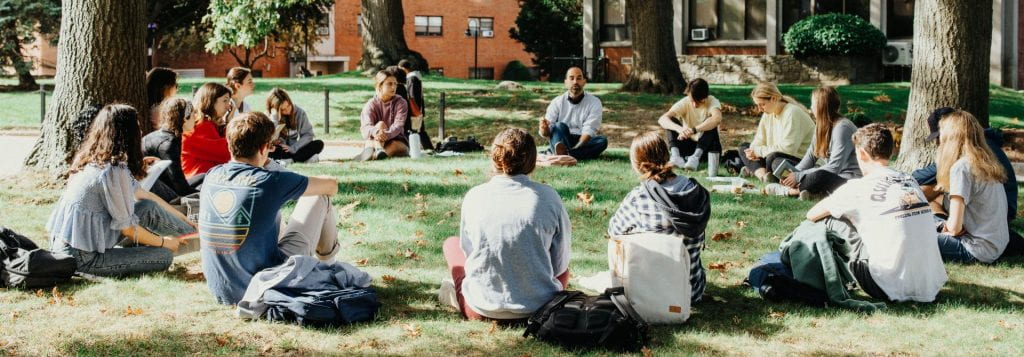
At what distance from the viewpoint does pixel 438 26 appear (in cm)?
5609

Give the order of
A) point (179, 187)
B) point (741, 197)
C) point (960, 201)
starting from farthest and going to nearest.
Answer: point (741, 197) < point (179, 187) < point (960, 201)

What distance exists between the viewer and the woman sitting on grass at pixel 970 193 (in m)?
6.61

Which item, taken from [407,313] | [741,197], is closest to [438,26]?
[741,197]

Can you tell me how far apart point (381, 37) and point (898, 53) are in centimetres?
1329

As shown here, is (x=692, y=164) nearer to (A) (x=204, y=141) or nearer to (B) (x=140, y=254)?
(A) (x=204, y=141)

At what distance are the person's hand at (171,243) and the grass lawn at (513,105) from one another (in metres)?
9.26

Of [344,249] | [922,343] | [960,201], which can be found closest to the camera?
[922,343]

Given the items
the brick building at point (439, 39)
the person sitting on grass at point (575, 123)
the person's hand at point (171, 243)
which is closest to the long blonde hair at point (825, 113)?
the person sitting on grass at point (575, 123)

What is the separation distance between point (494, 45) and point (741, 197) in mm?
47346

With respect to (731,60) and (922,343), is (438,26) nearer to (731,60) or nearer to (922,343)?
(731,60)

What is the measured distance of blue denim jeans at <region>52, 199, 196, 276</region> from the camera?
6434 millimetres

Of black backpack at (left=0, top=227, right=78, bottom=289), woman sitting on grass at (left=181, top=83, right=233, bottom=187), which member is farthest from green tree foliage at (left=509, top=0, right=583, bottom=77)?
black backpack at (left=0, top=227, right=78, bottom=289)

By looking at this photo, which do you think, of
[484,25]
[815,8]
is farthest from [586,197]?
[484,25]

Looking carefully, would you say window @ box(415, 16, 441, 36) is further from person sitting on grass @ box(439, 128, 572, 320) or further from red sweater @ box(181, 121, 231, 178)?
person sitting on grass @ box(439, 128, 572, 320)
